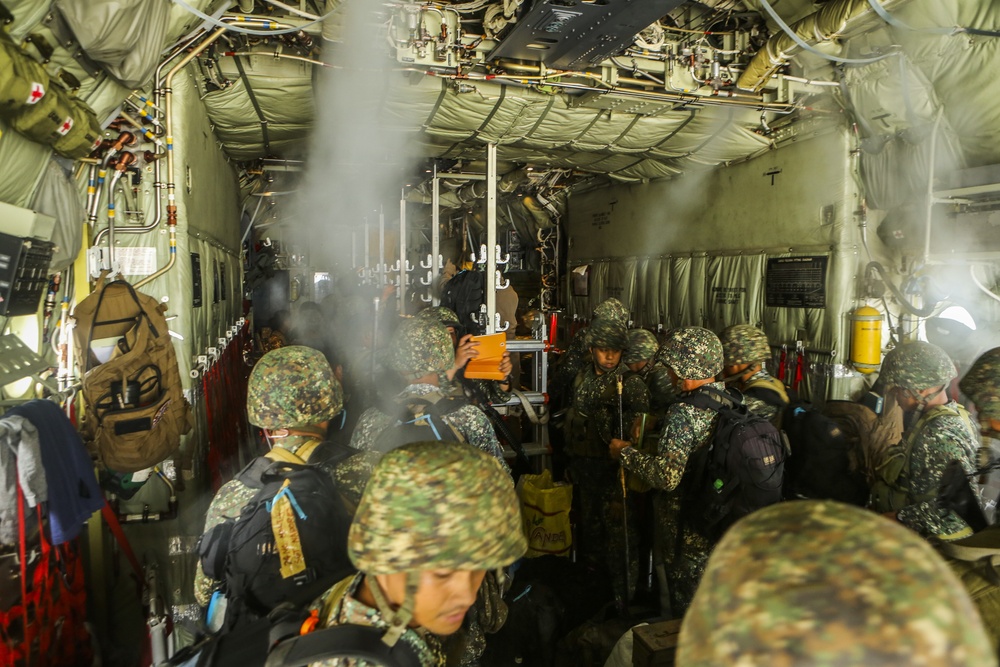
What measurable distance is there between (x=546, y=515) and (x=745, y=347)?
2049 millimetres

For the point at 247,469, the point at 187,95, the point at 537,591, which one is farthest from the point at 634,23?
the point at 537,591

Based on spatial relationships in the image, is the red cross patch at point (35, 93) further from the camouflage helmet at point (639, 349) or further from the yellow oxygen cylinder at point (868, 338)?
the yellow oxygen cylinder at point (868, 338)

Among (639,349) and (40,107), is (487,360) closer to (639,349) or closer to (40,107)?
(639,349)

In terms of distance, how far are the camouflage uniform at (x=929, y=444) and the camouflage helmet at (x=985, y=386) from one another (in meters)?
0.17

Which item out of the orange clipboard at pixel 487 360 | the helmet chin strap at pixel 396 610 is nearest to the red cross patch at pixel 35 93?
the helmet chin strap at pixel 396 610

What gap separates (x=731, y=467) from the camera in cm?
331

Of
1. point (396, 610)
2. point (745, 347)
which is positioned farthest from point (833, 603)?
point (745, 347)

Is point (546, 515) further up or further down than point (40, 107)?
further down

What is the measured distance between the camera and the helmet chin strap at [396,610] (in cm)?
140

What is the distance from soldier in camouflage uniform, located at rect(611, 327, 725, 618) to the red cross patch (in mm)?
3404

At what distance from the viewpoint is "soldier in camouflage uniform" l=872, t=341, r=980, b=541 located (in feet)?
9.36

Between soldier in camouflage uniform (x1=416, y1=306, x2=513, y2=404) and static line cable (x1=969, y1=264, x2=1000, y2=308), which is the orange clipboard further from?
static line cable (x1=969, y1=264, x2=1000, y2=308)

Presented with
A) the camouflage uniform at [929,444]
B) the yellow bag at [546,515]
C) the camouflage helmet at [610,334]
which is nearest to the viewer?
the camouflage uniform at [929,444]

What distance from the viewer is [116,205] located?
371 centimetres
